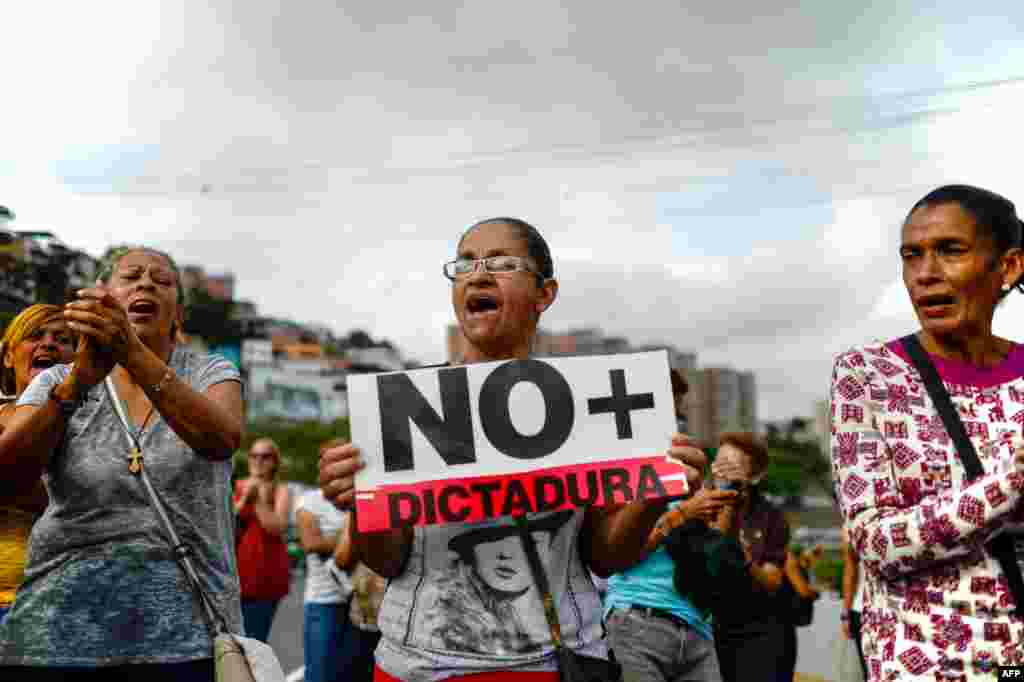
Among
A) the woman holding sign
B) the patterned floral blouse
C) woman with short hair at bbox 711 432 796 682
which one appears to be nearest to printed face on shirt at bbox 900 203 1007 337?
the patterned floral blouse

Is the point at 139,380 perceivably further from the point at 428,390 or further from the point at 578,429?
the point at 578,429

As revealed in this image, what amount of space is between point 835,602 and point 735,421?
159771mm

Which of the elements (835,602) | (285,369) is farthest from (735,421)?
(835,602)

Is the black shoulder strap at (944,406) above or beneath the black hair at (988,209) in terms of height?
beneath

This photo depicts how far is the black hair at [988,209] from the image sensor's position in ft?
8.37

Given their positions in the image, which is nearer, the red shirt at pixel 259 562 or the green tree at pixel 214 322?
the red shirt at pixel 259 562

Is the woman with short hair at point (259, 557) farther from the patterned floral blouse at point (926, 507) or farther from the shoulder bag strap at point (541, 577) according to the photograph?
the patterned floral blouse at point (926, 507)

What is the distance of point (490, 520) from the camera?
2.74m

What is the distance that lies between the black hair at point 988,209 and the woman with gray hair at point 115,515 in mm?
1944

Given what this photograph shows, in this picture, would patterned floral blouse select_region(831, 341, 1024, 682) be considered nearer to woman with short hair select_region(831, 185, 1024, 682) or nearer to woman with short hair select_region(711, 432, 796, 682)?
woman with short hair select_region(831, 185, 1024, 682)

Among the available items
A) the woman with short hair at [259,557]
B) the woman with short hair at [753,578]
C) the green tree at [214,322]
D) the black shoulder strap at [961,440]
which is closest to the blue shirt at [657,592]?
the woman with short hair at [753,578]

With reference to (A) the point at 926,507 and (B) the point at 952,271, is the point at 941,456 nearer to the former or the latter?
(A) the point at 926,507

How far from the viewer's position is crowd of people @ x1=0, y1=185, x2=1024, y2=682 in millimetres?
2312

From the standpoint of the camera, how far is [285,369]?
12244 centimetres
